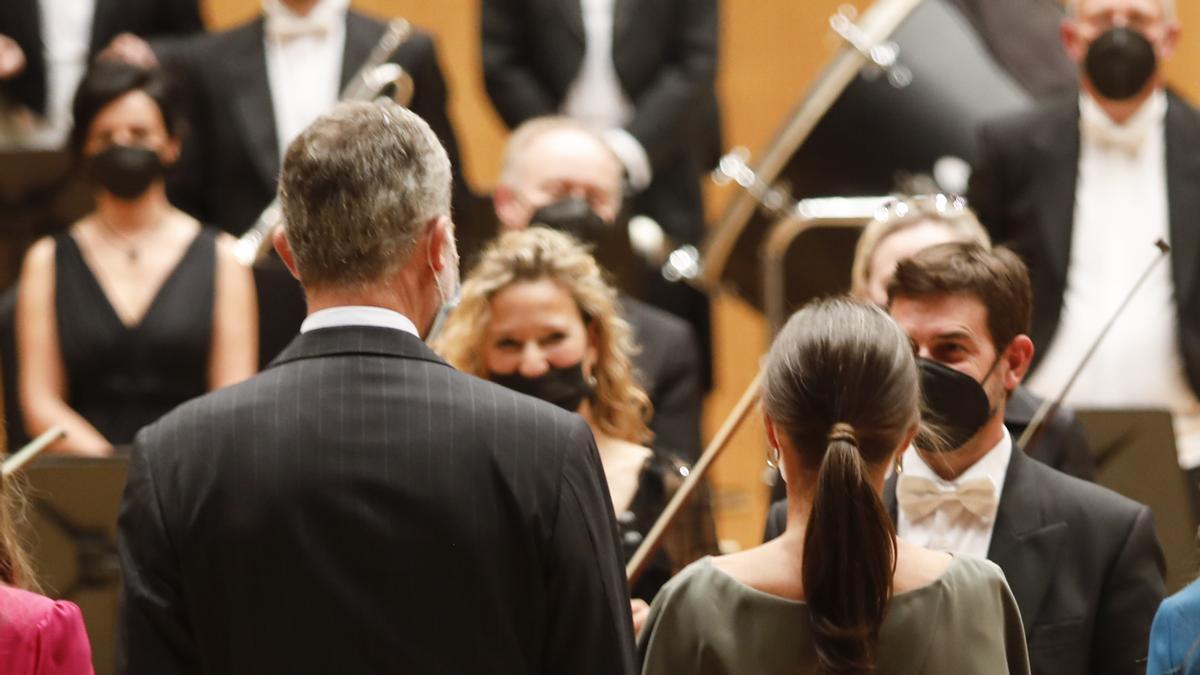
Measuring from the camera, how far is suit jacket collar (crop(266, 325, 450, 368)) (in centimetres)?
174

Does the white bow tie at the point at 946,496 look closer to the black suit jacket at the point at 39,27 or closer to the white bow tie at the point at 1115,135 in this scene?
the white bow tie at the point at 1115,135

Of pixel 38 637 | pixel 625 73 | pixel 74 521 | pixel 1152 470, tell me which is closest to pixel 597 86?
pixel 625 73

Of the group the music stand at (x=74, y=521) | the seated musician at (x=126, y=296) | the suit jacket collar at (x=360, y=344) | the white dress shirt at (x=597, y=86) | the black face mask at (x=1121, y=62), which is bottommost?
the music stand at (x=74, y=521)

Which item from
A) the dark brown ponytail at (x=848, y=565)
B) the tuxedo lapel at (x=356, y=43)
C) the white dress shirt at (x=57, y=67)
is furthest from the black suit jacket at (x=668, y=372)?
the dark brown ponytail at (x=848, y=565)

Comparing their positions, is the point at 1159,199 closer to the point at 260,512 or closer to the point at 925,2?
the point at 925,2

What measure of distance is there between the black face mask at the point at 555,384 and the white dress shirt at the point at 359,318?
4.12 ft

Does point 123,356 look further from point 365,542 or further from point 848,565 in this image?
point 848,565

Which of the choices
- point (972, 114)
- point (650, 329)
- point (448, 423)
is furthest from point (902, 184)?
point (448, 423)

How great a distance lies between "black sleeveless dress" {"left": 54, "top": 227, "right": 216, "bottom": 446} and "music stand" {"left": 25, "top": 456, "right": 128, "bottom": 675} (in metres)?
0.75

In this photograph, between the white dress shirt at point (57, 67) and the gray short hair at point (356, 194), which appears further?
the white dress shirt at point (57, 67)

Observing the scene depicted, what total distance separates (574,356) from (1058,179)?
1481mm

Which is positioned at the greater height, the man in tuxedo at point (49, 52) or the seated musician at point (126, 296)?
the man in tuxedo at point (49, 52)

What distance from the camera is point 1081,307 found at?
4.00 m

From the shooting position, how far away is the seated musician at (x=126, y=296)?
12.7ft
